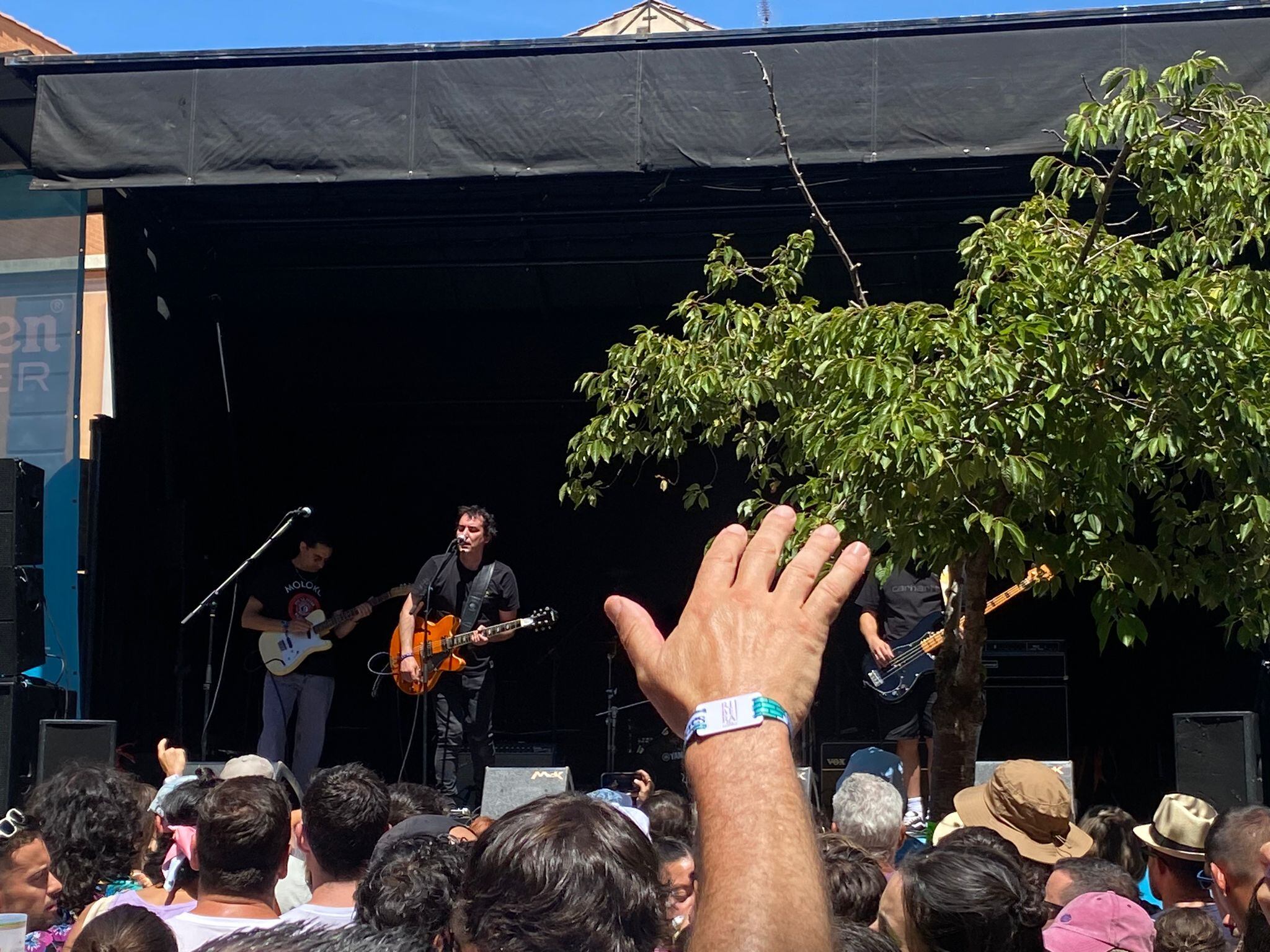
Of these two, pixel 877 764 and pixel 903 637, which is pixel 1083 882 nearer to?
pixel 877 764

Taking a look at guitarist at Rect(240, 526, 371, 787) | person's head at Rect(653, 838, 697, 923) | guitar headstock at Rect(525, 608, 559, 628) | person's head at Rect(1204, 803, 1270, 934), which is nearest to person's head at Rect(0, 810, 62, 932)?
person's head at Rect(653, 838, 697, 923)

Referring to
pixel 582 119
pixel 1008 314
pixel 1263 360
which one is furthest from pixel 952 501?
pixel 582 119

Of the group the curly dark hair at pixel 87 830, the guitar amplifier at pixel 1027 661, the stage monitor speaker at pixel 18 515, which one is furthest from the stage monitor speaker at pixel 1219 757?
the stage monitor speaker at pixel 18 515

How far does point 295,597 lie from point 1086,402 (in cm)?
621

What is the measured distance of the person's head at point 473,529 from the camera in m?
7.88

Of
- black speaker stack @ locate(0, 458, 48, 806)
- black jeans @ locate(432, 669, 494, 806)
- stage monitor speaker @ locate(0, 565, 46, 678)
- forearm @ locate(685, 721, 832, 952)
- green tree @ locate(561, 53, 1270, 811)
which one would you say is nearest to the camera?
forearm @ locate(685, 721, 832, 952)

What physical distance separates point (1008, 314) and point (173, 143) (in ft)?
17.3

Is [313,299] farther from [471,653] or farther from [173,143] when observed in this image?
[471,653]

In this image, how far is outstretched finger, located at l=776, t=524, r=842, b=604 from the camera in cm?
125

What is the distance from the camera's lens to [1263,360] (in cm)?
416

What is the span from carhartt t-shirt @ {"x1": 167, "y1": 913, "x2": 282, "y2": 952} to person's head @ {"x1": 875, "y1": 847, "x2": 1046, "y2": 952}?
A: 4.28 ft

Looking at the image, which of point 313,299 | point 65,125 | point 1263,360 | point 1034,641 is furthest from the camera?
point 313,299

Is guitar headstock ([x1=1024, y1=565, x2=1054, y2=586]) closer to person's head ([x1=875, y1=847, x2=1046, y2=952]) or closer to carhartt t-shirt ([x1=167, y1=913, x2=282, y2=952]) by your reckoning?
person's head ([x1=875, y1=847, x2=1046, y2=952])

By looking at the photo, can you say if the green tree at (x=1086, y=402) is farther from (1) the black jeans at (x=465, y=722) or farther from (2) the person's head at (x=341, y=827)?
(1) the black jeans at (x=465, y=722)
